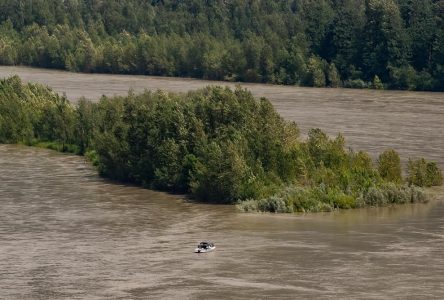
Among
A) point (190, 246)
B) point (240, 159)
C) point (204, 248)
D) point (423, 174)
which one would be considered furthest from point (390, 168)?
point (204, 248)

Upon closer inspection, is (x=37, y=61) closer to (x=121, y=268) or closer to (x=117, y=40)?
(x=117, y=40)

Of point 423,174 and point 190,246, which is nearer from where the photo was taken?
point 190,246

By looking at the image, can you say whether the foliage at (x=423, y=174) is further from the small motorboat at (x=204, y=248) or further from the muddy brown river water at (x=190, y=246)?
the small motorboat at (x=204, y=248)

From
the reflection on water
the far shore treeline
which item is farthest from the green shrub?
the reflection on water

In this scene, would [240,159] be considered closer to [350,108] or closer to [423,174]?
[423,174]

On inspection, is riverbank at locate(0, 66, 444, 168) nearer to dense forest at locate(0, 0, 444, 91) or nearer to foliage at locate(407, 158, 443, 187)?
dense forest at locate(0, 0, 444, 91)

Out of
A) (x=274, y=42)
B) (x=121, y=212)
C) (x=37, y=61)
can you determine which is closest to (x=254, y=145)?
(x=121, y=212)

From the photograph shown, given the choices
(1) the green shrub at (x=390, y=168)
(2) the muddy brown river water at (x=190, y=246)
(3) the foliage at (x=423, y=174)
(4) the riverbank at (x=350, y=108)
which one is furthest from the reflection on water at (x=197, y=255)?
(4) the riverbank at (x=350, y=108)
